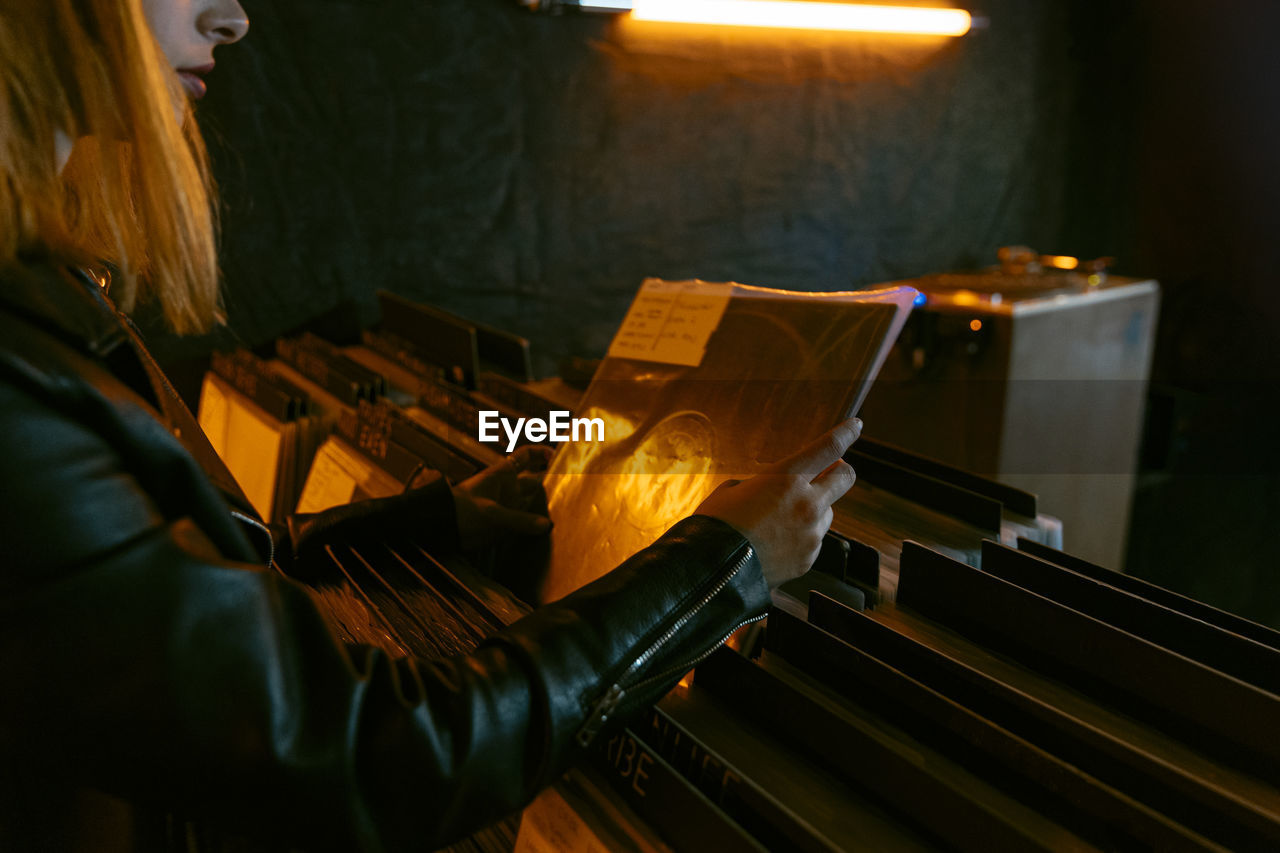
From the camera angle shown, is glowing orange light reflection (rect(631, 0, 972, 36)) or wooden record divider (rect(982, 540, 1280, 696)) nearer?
wooden record divider (rect(982, 540, 1280, 696))

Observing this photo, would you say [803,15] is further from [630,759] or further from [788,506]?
[630,759]

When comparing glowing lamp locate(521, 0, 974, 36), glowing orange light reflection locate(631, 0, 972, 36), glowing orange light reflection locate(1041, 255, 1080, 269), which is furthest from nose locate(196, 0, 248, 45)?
glowing orange light reflection locate(1041, 255, 1080, 269)

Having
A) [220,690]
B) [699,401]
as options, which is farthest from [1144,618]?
[220,690]

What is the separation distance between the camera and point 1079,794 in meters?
0.44

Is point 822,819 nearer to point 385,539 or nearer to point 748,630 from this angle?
point 748,630

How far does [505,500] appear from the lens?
3.11 ft

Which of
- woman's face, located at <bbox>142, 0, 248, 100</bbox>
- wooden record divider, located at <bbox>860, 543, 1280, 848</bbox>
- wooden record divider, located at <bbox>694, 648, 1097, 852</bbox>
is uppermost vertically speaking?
woman's face, located at <bbox>142, 0, 248, 100</bbox>

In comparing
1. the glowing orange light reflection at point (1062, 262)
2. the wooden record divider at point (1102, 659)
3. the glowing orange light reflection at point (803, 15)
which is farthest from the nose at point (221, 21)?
the glowing orange light reflection at point (1062, 262)

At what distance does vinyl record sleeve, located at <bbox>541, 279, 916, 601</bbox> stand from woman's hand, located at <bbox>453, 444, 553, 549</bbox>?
2cm

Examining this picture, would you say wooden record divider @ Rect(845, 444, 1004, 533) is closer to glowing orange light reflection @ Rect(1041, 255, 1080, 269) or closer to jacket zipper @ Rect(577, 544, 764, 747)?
jacket zipper @ Rect(577, 544, 764, 747)

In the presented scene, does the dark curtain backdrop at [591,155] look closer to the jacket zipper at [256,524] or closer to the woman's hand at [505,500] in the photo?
the woman's hand at [505,500]

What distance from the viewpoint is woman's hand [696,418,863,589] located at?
0.61 metres

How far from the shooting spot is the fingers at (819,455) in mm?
641

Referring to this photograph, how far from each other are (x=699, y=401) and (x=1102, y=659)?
0.43 meters
